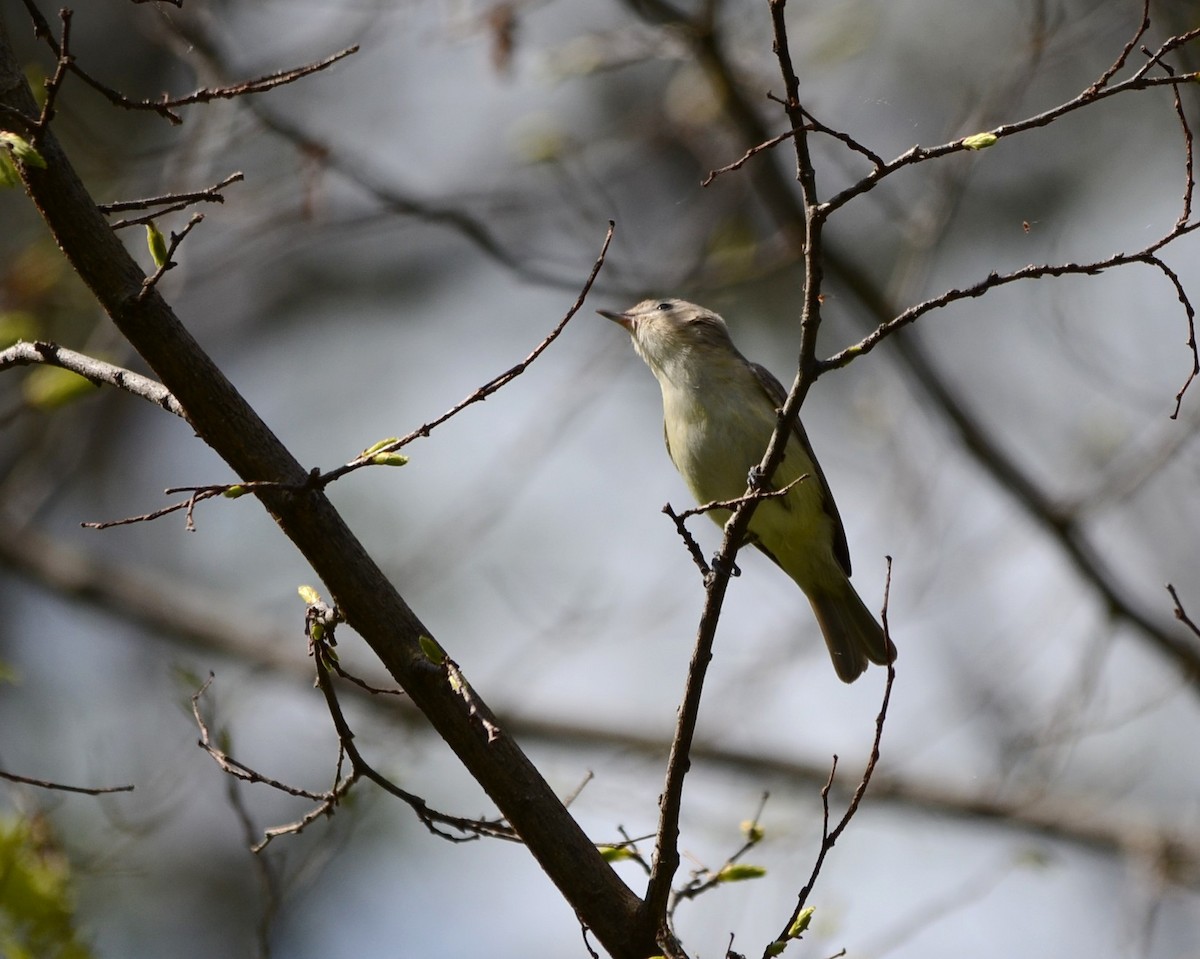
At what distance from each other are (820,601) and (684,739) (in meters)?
2.74

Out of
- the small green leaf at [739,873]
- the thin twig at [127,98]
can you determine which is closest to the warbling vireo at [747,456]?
the small green leaf at [739,873]

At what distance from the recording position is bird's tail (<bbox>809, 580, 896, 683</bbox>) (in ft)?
17.3

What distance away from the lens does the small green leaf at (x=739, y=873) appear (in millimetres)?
2908

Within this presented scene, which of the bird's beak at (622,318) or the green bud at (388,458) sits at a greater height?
the bird's beak at (622,318)

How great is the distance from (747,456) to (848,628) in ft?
3.40

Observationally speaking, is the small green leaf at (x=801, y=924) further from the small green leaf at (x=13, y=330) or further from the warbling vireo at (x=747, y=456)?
the small green leaf at (x=13, y=330)

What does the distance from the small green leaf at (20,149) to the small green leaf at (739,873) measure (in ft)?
6.58

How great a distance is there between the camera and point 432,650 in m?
2.51

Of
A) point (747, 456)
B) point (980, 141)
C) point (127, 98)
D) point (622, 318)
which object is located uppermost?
point (622, 318)

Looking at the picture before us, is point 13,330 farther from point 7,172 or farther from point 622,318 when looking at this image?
point 622,318

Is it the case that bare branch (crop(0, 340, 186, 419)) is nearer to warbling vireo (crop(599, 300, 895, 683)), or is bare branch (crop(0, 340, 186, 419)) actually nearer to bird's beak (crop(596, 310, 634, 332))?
warbling vireo (crop(599, 300, 895, 683))

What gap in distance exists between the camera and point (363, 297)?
12.2m

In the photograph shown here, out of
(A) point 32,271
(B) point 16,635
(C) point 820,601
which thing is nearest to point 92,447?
(B) point 16,635

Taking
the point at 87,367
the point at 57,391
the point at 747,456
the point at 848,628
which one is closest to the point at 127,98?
the point at 87,367
